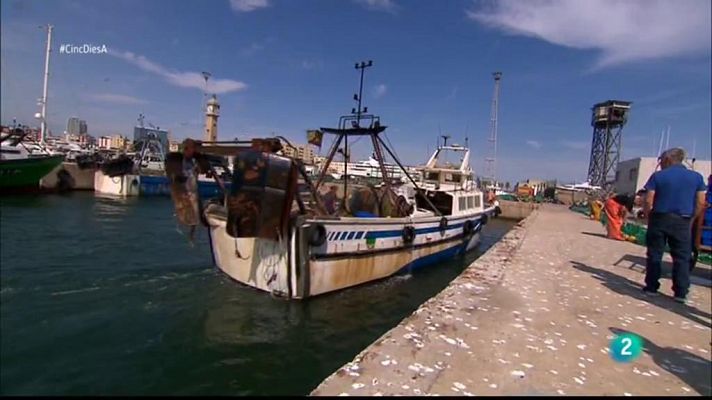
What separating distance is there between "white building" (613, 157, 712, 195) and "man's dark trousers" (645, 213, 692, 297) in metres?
39.3

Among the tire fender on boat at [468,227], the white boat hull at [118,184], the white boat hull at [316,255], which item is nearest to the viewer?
the white boat hull at [316,255]

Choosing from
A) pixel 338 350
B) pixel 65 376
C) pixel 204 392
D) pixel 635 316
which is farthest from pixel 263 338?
pixel 635 316

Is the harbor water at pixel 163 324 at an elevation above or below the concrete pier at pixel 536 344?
below

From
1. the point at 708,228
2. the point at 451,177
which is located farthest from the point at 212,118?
the point at 708,228

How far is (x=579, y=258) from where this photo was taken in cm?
956

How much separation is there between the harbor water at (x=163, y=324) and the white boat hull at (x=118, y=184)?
2623 cm

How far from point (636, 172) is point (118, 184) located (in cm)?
5393

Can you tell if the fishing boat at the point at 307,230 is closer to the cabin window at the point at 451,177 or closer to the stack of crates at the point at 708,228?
the cabin window at the point at 451,177

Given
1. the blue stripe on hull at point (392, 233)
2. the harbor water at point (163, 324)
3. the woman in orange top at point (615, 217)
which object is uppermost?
the woman in orange top at point (615, 217)

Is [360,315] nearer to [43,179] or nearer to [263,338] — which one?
[263,338]

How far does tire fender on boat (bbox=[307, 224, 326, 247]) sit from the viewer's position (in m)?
8.12

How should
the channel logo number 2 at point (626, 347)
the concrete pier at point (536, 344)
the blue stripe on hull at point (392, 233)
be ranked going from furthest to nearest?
the blue stripe on hull at point (392, 233) < the channel logo number 2 at point (626, 347) < the concrete pier at point (536, 344)

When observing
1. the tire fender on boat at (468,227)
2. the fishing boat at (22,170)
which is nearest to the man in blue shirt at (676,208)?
the tire fender on boat at (468,227)

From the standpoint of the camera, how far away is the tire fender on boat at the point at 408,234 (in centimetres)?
1077
